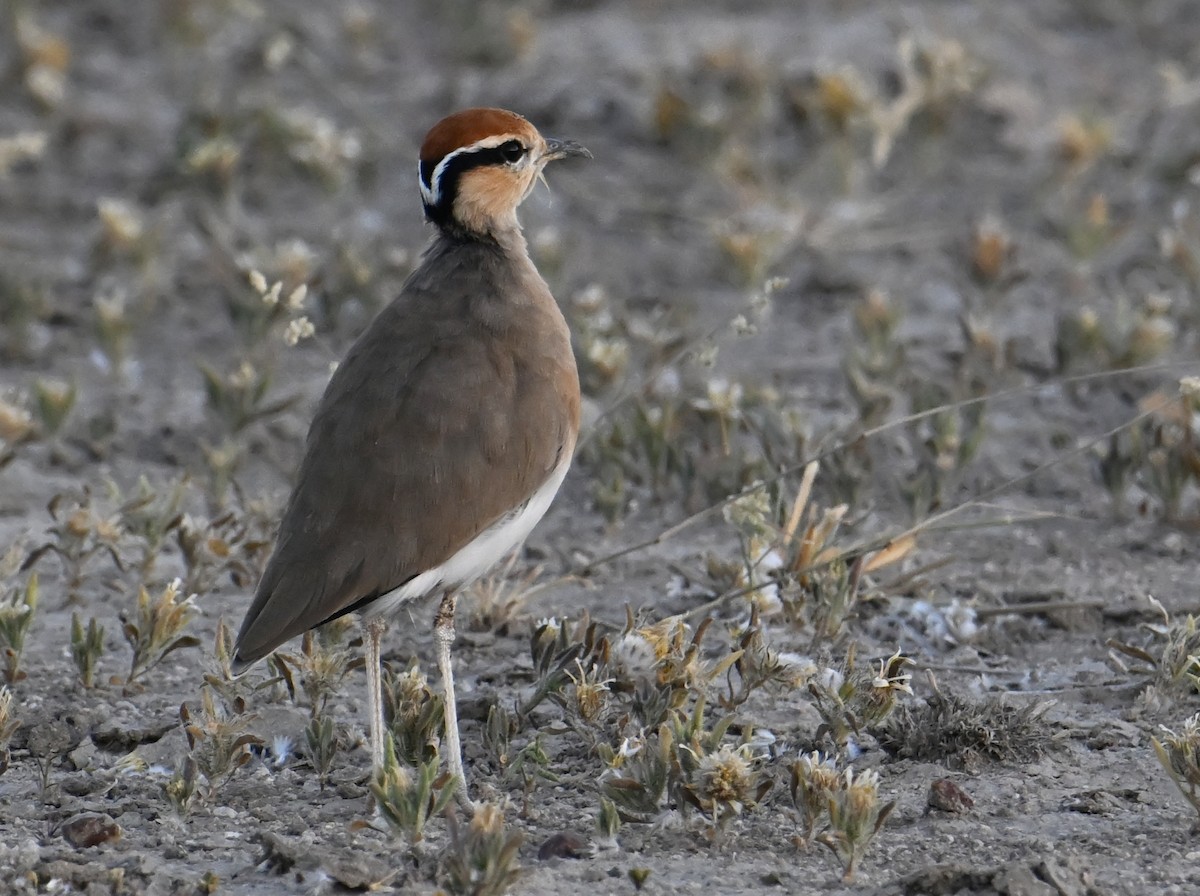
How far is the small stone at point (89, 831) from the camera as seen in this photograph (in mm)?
4164

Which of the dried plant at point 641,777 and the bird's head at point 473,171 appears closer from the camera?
the dried plant at point 641,777

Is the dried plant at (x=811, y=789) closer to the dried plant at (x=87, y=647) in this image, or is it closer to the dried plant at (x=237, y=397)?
the dried plant at (x=87, y=647)

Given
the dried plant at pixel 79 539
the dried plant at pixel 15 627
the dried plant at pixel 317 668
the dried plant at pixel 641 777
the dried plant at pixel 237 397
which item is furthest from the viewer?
the dried plant at pixel 237 397

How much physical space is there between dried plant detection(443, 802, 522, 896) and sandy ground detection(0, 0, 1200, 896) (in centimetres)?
18

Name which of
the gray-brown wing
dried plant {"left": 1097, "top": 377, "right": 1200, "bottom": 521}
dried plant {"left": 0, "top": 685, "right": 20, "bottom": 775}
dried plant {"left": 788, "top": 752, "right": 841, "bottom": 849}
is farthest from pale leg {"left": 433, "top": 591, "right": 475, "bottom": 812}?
dried plant {"left": 1097, "top": 377, "right": 1200, "bottom": 521}

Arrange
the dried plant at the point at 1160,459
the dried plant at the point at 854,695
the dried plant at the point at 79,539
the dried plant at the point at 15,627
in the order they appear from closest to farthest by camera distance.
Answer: the dried plant at the point at 854,695 < the dried plant at the point at 15,627 < the dried plant at the point at 79,539 < the dried plant at the point at 1160,459

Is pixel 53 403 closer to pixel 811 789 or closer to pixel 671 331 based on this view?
pixel 671 331

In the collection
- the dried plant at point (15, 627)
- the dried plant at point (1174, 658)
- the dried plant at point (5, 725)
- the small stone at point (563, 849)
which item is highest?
the dried plant at point (15, 627)

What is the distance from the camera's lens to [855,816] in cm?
396

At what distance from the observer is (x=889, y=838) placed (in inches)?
165

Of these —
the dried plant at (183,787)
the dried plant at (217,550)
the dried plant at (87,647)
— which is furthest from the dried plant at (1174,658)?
the dried plant at (87,647)

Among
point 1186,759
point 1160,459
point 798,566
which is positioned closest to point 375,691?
point 798,566

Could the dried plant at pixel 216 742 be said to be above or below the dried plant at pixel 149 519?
below

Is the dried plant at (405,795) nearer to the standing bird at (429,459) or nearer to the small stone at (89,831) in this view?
the standing bird at (429,459)
